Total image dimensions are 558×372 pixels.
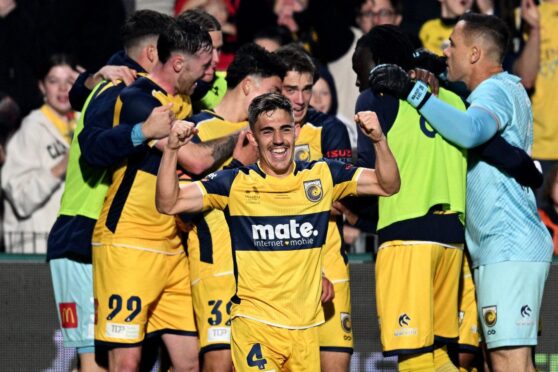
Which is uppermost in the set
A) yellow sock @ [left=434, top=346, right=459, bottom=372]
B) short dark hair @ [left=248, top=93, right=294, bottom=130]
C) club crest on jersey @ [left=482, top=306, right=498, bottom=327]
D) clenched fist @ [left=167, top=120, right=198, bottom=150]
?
short dark hair @ [left=248, top=93, right=294, bottom=130]

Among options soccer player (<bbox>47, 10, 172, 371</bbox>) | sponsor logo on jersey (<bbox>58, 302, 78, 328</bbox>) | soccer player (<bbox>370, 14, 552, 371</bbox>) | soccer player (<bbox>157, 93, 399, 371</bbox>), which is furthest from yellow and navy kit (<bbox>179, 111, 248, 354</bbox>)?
soccer player (<bbox>370, 14, 552, 371</bbox>)

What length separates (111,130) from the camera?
7969 millimetres

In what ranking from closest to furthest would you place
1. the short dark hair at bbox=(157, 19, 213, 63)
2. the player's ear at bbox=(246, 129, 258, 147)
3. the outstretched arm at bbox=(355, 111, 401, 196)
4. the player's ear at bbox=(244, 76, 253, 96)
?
the outstretched arm at bbox=(355, 111, 401, 196), the player's ear at bbox=(246, 129, 258, 147), the short dark hair at bbox=(157, 19, 213, 63), the player's ear at bbox=(244, 76, 253, 96)

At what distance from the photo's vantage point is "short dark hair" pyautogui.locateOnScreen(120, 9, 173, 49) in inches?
339

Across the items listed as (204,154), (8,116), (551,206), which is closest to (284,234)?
(204,154)

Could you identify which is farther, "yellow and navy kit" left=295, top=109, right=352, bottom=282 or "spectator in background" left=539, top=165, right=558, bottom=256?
"spectator in background" left=539, top=165, right=558, bottom=256

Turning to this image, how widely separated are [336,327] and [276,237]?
1.27 m

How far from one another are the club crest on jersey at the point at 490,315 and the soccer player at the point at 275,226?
3.48 ft

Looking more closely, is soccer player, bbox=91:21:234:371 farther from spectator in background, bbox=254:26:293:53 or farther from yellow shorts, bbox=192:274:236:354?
spectator in background, bbox=254:26:293:53

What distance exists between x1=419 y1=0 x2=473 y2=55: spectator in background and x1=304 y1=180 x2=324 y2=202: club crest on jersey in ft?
12.0

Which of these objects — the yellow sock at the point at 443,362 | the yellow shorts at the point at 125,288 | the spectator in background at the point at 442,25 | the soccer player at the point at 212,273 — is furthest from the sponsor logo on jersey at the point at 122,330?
the spectator in background at the point at 442,25

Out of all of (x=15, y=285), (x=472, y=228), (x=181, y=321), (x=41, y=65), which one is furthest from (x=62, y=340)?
(x=472, y=228)

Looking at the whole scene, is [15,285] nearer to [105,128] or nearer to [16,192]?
[16,192]

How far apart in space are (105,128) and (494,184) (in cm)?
238
